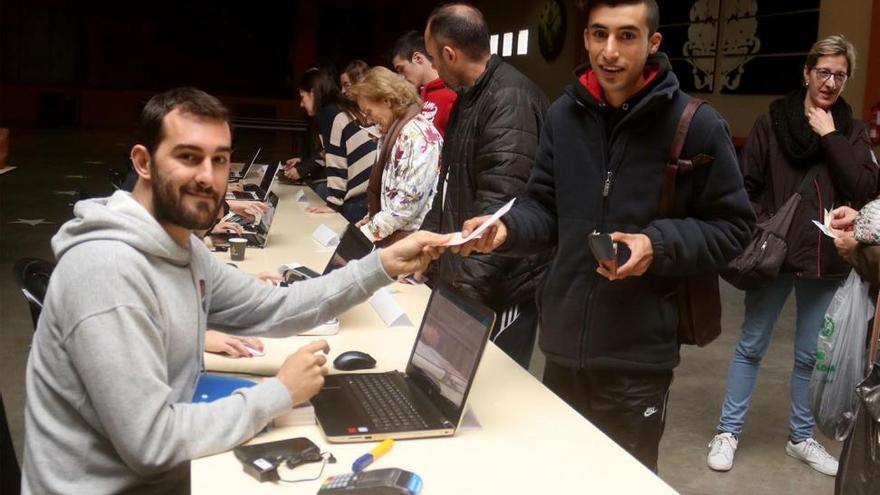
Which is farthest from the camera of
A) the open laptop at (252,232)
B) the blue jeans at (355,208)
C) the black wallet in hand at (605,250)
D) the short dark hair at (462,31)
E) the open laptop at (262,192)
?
the open laptop at (262,192)

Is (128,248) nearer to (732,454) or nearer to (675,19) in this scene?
(732,454)

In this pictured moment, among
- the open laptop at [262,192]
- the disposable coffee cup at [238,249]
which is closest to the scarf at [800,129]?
the disposable coffee cup at [238,249]

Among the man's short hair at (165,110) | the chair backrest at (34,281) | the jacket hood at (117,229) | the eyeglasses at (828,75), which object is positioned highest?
the eyeglasses at (828,75)

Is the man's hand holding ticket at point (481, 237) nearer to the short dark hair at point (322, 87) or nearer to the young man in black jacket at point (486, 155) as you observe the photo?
the young man in black jacket at point (486, 155)

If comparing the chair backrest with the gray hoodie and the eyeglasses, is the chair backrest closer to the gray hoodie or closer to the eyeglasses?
the gray hoodie

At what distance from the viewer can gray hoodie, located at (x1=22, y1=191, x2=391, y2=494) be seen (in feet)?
5.22

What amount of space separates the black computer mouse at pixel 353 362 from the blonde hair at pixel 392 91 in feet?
5.89

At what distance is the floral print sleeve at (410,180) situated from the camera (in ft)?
11.4

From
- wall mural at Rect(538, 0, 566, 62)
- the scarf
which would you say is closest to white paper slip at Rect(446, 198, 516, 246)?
the scarf

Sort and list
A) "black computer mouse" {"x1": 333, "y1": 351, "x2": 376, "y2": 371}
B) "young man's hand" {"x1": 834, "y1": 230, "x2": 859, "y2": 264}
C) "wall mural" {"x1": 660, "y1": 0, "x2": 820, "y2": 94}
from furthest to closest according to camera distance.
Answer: "wall mural" {"x1": 660, "y1": 0, "x2": 820, "y2": 94}, "young man's hand" {"x1": 834, "y1": 230, "x2": 859, "y2": 264}, "black computer mouse" {"x1": 333, "y1": 351, "x2": 376, "y2": 371}

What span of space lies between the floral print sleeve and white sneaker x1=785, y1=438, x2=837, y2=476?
1751 millimetres

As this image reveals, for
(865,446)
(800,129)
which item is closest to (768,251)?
(800,129)

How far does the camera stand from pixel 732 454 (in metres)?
3.60

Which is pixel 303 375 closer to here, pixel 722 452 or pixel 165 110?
pixel 165 110
